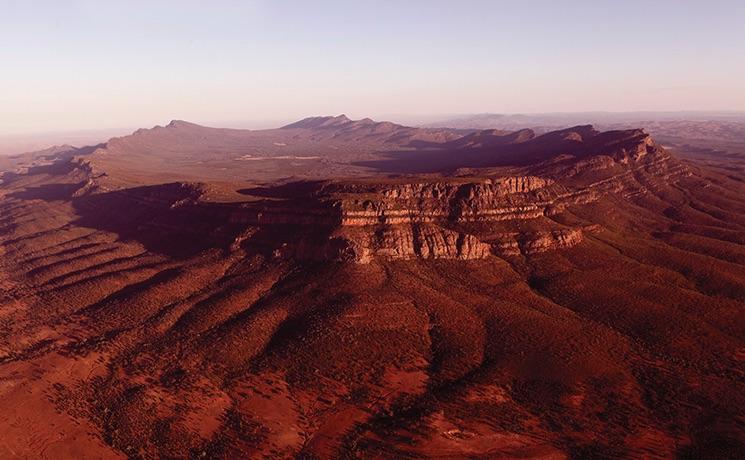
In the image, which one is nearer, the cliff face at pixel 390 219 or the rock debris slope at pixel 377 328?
the rock debris slope at pixel 377 328

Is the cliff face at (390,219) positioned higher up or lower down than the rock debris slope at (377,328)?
higher up

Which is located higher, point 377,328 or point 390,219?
point 390,219

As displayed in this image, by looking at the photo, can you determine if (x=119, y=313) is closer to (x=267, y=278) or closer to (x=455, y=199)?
(x=267, y=278)

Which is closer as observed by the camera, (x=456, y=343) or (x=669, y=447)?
(x=669, y=447)

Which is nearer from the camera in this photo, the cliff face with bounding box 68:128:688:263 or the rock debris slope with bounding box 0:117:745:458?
the rock debris slope with bounding box 0:117:745:458

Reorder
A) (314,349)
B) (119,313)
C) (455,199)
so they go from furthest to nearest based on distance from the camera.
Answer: (455,199)
(119,313)
(314,349)

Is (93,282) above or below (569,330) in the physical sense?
above

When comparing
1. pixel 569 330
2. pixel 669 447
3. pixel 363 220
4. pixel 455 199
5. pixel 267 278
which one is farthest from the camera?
pixel 455 199

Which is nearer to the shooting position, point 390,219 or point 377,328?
point 377,328

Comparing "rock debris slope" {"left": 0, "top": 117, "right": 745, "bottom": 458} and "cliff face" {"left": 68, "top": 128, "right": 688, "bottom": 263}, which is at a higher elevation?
"cliff face" {"left": 68, "top": 128, "right": 688, "bottom": 263}

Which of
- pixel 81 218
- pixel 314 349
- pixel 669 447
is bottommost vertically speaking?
pixel 669 447

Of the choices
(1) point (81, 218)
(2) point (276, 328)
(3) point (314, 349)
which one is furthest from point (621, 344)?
(1) point (81, 218)
